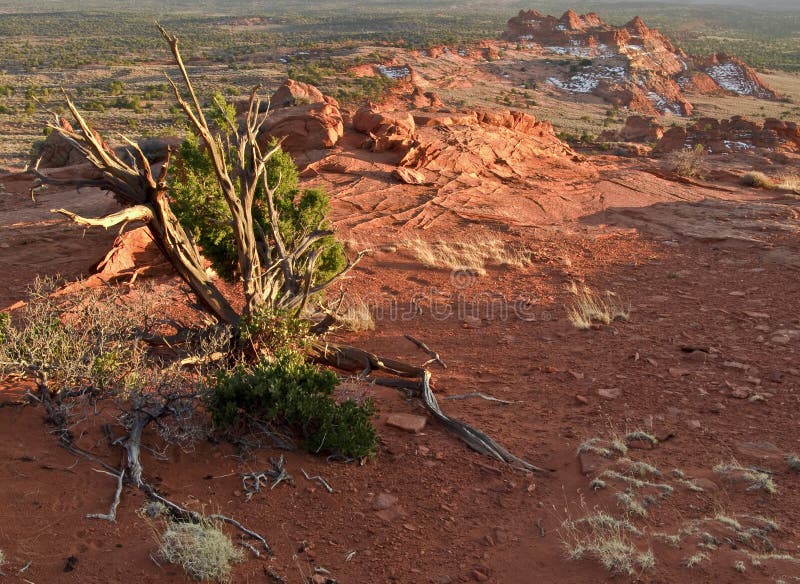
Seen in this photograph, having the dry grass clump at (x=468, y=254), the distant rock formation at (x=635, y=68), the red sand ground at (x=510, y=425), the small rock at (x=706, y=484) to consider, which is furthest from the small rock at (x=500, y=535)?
the distant rock formation at (x=635, y=68)

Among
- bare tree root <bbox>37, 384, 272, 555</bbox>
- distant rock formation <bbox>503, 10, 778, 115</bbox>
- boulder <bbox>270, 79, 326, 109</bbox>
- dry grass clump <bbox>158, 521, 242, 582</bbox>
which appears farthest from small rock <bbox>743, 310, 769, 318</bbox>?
distant rock formation <bbox>503, 10, 778, 115</bbox>

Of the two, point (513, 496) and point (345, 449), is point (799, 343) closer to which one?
point (513, 496)

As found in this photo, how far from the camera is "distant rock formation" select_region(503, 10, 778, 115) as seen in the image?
4328 cm

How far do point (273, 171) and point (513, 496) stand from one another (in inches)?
243

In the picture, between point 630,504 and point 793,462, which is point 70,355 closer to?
point 630,504

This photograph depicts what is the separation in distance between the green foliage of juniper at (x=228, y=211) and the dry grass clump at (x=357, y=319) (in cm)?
69

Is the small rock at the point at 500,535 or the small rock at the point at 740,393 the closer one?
the small rock at the point at 500,535

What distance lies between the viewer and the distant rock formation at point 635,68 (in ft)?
142

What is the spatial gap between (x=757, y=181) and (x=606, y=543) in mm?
16363

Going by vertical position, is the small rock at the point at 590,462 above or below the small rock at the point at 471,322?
above

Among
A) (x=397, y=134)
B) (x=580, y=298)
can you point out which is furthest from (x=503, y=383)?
(x=397, y=134)

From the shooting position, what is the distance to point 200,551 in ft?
11.6

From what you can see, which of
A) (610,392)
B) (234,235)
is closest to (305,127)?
(234,235)

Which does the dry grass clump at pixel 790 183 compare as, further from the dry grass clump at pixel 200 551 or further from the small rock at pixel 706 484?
the dry grass clump at pixel 200 551
